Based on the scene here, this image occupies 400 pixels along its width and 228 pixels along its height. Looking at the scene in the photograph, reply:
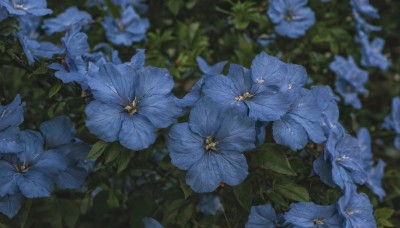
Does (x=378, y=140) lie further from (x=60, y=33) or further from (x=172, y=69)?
(x=60, y=33)

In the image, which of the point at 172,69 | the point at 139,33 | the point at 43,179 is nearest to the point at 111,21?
the point at 139,33

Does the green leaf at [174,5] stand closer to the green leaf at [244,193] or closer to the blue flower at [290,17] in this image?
the blue flower at [290,17]

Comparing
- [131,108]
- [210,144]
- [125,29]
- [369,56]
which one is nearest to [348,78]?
[369,56]

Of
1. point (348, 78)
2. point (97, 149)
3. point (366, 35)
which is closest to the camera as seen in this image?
point (97, 149)

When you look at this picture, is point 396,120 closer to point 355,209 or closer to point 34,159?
point 355,209

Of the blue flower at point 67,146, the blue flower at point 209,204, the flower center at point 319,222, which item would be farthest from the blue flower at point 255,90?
the blue flower at point 209,204
